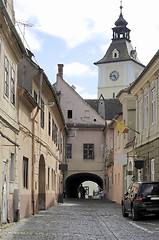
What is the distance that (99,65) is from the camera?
86.4 meters

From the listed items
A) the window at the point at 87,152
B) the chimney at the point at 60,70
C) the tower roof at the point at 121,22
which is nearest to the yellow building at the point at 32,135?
the window at the point at 87,152

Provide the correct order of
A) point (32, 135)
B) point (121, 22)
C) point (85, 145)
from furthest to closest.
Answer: point (121, 22), point (85, 145), point (32, 135)

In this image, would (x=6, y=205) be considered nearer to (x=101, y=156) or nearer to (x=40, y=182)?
(x=40, y=182)

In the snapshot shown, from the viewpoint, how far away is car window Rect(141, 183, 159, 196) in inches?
741

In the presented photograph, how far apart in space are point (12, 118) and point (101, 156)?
113 feet

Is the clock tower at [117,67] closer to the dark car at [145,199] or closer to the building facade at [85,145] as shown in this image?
the building facade at [85,145]

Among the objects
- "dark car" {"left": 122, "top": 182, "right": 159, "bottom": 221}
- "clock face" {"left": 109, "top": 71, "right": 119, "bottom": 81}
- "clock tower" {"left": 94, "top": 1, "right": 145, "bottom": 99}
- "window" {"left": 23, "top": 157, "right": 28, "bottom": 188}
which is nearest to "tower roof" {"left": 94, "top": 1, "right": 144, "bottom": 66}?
"clock tower" {"left": 94, "top": 1, "right": 145, "bottom": 99}

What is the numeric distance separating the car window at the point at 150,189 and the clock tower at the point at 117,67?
63875mm

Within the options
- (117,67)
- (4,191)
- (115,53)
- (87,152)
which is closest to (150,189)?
(4,191)

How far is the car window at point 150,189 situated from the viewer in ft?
61.8

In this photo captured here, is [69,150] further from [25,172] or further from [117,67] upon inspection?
[117,67]

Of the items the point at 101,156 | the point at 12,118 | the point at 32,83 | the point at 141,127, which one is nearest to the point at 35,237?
the point at 12,118

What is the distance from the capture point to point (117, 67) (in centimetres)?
8462

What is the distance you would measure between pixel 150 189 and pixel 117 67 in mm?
66728
